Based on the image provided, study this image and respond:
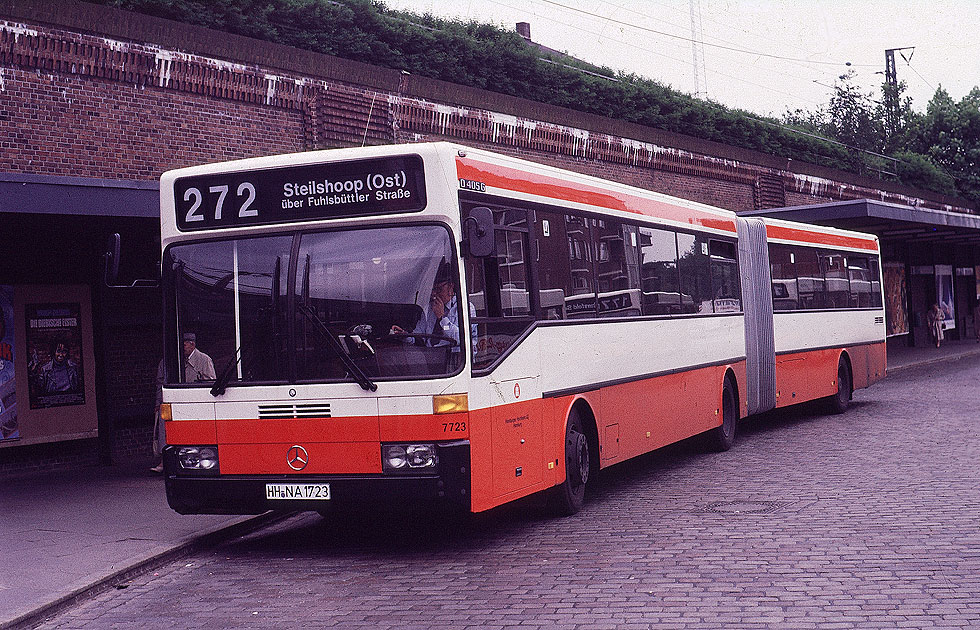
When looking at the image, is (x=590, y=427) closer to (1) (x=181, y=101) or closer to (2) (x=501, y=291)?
(2) (x=501, y=291)

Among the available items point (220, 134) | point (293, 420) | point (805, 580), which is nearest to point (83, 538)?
point (293, 420)

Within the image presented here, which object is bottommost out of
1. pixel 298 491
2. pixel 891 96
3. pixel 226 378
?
pixel 298 491

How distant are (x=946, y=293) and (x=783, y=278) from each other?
31.7 meters

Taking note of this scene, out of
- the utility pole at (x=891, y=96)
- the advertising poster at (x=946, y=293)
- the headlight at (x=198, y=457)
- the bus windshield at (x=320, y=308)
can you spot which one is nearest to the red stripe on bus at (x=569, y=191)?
the bus windshield at (x=320, y=308)

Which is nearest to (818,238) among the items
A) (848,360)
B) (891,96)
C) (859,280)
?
(859,280)

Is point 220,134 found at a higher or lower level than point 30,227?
higher

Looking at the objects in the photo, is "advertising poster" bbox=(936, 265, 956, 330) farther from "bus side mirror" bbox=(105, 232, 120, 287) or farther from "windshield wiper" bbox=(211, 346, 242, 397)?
"bus side mirror" bbox=(105, 232, 120, 287)

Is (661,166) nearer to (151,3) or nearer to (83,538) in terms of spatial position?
(151,3)

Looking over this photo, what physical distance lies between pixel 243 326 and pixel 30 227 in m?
6.52

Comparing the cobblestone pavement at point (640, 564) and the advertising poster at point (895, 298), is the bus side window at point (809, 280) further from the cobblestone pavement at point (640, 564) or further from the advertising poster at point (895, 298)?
the advertising poster at point (895, 298)

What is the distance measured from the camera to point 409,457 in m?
8.26

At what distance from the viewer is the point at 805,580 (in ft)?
23.8

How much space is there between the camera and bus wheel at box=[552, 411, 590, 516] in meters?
10.1

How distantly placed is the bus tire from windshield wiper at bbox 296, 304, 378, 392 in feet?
43.6
